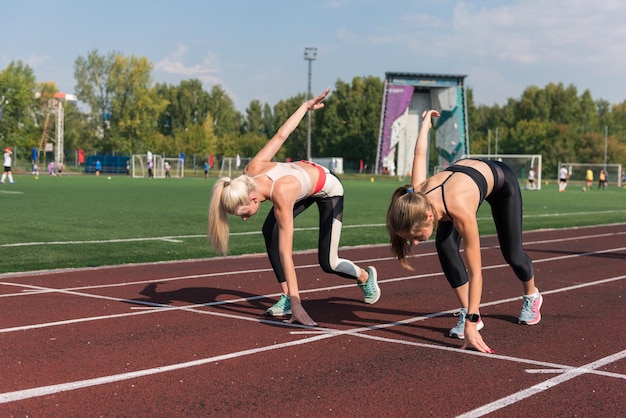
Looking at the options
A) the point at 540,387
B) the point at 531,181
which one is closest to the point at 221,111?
the point at 531,181

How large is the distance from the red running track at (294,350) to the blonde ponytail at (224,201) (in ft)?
2.81

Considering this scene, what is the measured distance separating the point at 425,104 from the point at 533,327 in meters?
75.3

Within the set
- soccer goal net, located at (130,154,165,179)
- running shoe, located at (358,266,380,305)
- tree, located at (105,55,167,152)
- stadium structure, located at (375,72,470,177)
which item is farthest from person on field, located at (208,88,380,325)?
tree, located at (105,55,167,152)

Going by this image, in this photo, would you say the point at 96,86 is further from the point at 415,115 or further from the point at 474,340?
the point at 474,340

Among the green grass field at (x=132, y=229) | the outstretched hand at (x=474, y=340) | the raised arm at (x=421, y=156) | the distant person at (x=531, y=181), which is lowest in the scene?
the green grass field at (x=132, y=229)

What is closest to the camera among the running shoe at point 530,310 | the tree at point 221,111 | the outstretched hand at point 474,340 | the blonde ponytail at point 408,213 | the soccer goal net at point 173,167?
the blonde ponytail at point 408,213

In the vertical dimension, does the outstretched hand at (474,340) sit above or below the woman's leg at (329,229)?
below

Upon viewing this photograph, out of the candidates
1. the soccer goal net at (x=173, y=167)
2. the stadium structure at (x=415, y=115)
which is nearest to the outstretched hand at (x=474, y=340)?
the soccer goal net at (x=173, y=167)

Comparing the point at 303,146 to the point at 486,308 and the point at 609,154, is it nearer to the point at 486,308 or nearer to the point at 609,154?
the point at 609,154

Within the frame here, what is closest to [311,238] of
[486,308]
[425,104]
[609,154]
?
[486,308]

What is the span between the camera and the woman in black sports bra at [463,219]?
5605 millimetres

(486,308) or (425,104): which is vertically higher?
(425,104)

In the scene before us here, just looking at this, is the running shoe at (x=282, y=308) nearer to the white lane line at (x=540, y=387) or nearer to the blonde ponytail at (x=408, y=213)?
the blonde ponytail at (x=408, y=213)

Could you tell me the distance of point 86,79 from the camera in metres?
102
